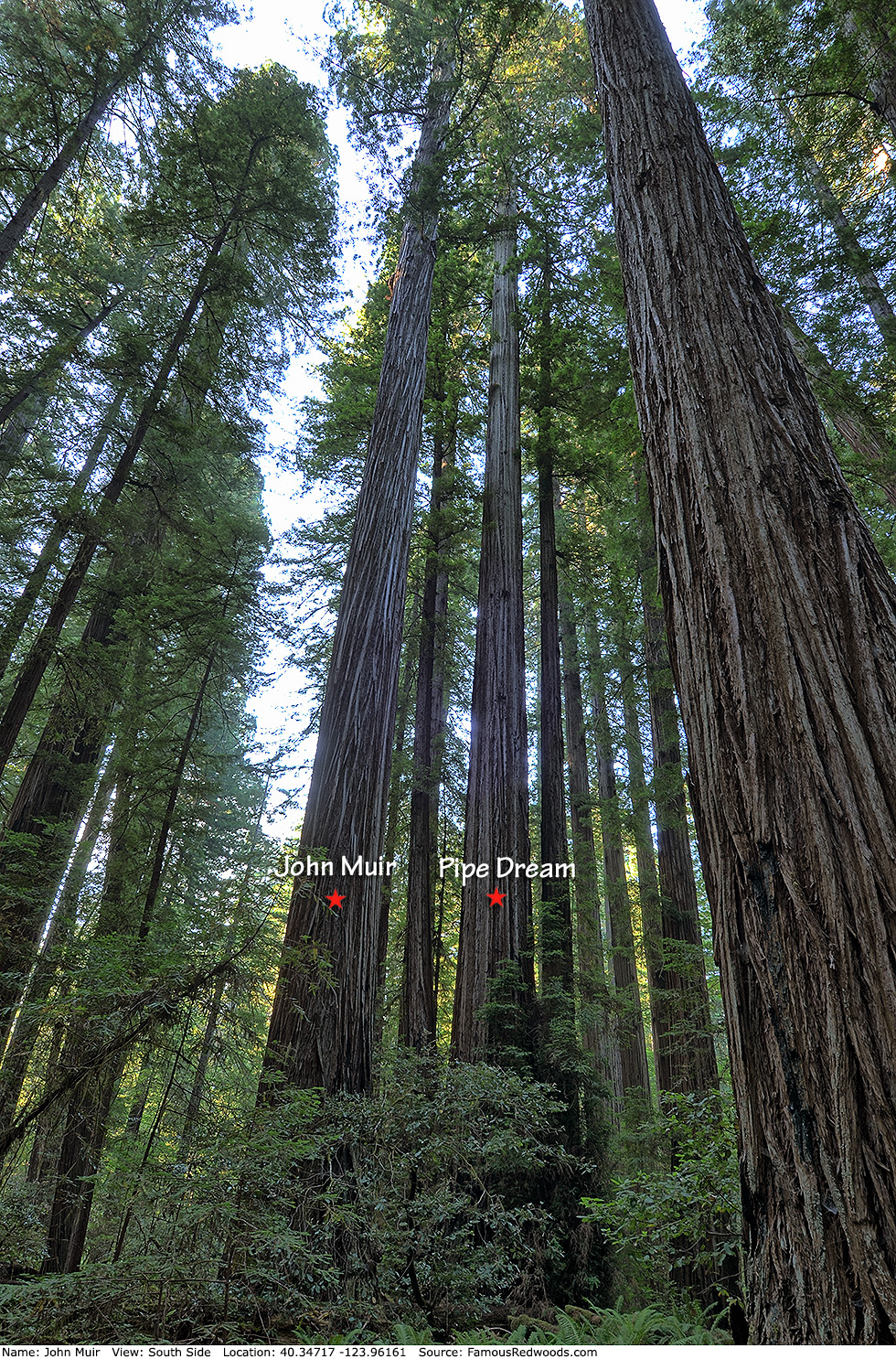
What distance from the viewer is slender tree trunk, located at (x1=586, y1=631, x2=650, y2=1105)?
8.85 metres

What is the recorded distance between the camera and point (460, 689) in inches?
637

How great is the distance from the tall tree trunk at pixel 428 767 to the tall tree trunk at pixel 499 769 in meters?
1.36

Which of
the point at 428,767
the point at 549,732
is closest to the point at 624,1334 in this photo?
the point at 549,732

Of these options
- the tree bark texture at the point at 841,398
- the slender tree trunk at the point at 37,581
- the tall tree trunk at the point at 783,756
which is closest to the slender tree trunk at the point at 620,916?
the tree bark texture at the point at 841,398

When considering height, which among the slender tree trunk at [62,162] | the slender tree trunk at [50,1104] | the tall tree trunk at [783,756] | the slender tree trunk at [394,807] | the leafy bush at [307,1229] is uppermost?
the slender tree trunk at [62,162]

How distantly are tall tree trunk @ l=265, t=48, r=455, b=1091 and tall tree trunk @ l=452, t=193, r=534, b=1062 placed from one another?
6.41ft

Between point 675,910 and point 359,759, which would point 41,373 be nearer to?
point 359,759

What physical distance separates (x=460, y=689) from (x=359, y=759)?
11.3 m

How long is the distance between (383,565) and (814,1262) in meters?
5.17

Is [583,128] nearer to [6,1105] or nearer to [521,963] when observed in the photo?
[521,963]

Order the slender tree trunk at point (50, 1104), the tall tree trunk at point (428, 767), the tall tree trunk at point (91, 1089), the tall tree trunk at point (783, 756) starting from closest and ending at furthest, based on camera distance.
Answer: the tall tree trunk at point (783, 756)
the slender tree trunk at point (50, 1104)
the tall tree trunk at point (91, 1089)
the tall tree trunk at point (428, 767)

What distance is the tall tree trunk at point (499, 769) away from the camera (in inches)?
250

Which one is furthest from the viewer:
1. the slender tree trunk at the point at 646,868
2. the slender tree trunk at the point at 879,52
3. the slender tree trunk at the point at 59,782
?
the slender tree trunk at the point at 646,868

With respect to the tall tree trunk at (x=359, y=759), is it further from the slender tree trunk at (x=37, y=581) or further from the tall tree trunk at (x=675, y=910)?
the slender tree trunk at (x=37, y=581)
